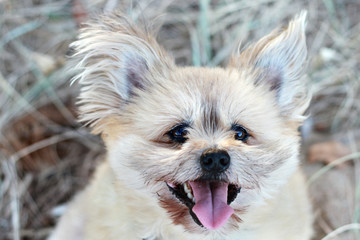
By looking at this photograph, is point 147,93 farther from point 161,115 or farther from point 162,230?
point 162,230

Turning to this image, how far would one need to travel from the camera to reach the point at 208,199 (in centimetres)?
214

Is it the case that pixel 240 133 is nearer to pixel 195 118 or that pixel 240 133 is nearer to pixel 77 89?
pixel 195 118

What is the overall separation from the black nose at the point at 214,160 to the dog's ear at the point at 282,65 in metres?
0.63

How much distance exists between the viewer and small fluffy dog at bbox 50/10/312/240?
83.4 inches

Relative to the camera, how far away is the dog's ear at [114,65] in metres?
2.21

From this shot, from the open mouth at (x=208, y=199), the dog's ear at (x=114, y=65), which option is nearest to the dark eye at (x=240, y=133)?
the open mouth at (x=208, y=199)

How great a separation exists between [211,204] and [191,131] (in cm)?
38

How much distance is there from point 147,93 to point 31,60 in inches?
88.7

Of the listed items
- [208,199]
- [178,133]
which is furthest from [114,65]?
[208,199]

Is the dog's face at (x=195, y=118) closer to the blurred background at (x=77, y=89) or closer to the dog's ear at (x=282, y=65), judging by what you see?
the dog's ear at (x=282, y=65)

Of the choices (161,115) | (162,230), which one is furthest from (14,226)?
(161,115)

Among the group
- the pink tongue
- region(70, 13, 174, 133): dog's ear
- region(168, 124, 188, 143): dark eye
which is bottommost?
the pink tongue

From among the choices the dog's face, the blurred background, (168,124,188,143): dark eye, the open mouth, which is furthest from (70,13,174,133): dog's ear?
the blurred background

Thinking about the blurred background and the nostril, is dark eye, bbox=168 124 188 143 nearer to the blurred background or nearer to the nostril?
the nostril
